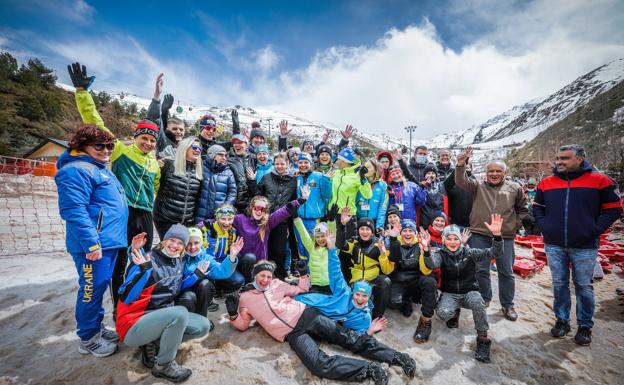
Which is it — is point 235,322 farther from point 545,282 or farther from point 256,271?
point 545,282

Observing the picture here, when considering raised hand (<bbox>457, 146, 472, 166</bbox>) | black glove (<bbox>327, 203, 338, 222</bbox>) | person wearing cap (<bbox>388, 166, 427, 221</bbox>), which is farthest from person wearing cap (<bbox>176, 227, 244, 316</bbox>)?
raised hand (<bbox>457, 146, 472, 166</bbox>)

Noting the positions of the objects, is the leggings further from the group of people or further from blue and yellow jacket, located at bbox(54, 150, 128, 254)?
blue and yellow jacket, located at bbox(54, 150, 128, 254)

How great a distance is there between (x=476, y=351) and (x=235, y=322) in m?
2.95

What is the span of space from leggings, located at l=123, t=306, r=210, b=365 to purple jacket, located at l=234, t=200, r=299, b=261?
5.14ft

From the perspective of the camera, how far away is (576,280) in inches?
137

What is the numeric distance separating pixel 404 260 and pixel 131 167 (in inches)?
156

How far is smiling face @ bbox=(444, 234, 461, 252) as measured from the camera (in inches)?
143

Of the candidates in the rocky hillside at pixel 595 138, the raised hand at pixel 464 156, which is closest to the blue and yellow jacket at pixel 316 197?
the raised hand at pixel 464 156

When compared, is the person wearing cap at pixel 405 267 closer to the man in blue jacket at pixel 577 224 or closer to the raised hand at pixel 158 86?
the man in blue jacket at pixel 577 224

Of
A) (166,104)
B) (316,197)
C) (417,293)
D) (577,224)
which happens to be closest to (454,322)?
(417,293)

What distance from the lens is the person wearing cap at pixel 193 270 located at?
3.01 metres

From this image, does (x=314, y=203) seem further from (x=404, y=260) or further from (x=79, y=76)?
(x=79, y=76)

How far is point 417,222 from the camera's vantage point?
206 inches

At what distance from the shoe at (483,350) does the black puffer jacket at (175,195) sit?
4.18 m
